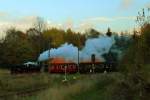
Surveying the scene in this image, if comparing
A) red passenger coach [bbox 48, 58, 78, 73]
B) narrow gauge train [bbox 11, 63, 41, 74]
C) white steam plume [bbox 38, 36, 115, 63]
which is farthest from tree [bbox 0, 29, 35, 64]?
red passenger coach [bbox 48, 58, 78, 73]

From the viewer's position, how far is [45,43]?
12975 cm

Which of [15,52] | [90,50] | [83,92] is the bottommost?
[83,92]

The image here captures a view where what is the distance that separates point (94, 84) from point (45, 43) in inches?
4046

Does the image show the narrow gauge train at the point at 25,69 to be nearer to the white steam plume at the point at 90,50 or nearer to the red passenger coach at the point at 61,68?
the red passenger coach at the point at 61,68

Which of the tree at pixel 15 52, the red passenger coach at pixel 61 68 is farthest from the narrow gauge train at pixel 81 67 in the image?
the tree at pixel 15 52

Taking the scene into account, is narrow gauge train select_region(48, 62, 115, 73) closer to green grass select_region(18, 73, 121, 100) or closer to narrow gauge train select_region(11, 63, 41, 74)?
narrow gauge train select_region(11, 63, 41, 74)

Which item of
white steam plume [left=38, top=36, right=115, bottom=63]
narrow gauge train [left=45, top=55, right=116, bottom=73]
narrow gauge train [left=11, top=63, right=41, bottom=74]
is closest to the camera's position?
narrow gauge train [left=45, top=55, right=116, bottom=73]

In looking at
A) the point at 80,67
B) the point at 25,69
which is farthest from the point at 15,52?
the point at 80,67

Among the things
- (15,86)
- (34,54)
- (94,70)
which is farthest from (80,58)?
(34,54)

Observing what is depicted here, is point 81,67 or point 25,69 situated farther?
Answer: point 25,69

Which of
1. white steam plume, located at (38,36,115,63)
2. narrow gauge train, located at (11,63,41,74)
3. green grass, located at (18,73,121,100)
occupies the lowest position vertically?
green grass, located at (18,73,121,100)

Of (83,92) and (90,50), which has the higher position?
(90,50)

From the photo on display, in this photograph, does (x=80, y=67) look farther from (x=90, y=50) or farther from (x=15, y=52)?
(x=15, y=52)

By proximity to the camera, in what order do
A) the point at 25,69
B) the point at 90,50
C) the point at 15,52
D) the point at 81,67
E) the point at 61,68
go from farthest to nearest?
the point at 15,52, the point at 90,50, the point at 25,69, the point at 61,68, the point at 81,67
